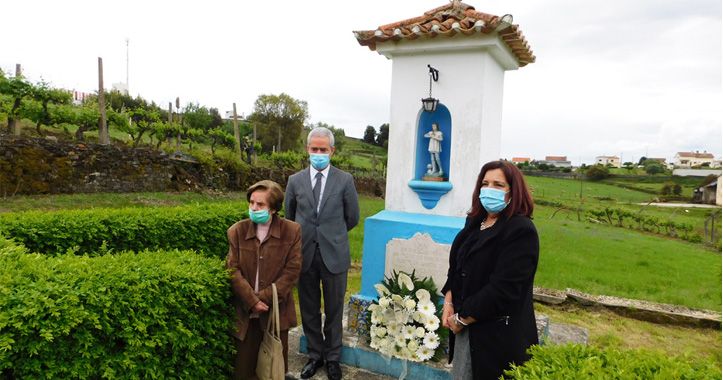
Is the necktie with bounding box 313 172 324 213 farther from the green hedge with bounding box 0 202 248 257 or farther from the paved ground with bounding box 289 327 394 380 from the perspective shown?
the green hedge with bounding box 0 202 248 257

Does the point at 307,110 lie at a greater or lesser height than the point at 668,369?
greater

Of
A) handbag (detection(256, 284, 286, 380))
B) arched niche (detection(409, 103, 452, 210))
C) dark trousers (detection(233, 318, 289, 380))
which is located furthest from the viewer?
arched niche (detection(409, 103, 452, 210))

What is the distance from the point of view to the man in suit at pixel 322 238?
3.28m

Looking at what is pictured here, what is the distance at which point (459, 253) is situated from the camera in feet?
8.20

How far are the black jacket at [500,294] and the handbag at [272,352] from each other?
118cm

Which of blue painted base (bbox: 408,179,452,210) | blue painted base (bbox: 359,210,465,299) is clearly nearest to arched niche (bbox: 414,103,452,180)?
blue painted base (bbox: 408,179,452,210)

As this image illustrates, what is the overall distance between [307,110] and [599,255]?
2278cm

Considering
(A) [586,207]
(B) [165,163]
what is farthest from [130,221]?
(A) [586,207]

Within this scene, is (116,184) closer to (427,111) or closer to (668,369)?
(427,111)

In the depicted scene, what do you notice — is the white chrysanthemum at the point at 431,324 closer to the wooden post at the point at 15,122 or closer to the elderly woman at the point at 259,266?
the elderly woman at the point at 259,266

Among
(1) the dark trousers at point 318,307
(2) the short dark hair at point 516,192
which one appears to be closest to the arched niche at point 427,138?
(1) the dark trousers at point 318,307

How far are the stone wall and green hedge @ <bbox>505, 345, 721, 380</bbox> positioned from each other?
10.8m

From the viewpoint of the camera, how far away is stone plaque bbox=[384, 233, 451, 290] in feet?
12.1

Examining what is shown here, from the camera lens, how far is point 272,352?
2.72 metres
